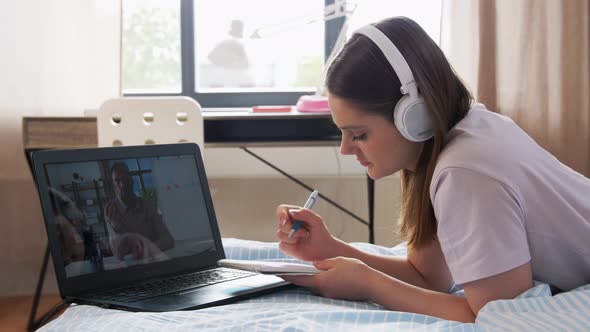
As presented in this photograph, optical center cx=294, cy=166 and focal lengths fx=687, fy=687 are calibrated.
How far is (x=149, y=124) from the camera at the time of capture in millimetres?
2104

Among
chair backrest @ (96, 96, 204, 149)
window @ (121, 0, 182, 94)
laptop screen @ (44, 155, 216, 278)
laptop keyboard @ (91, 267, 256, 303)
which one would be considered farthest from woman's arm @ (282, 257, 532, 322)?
window @ (121, 0, 182, 94)

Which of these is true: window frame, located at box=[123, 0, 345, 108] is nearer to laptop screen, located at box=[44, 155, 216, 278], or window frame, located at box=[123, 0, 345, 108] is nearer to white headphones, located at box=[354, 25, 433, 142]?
laptop screen, located at box=[44, 155, 216, 278]

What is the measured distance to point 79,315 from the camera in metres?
0.83

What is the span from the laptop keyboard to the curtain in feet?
5.18

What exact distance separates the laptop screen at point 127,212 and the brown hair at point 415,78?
314 mm

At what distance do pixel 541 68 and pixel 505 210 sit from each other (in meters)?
1.33

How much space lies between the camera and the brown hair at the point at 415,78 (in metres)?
1.00

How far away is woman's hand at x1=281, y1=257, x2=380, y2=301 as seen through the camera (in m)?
0.96

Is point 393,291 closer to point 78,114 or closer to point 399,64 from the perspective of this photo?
point 399,64

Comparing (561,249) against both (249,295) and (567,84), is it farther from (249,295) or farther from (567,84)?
(567,84)

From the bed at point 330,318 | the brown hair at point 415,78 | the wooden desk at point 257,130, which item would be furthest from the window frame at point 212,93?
the bed at point 330,318

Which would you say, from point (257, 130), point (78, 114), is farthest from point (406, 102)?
point (78, 114)

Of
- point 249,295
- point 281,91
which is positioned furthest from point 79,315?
point 281,91

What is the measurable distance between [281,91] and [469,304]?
7.47ft
